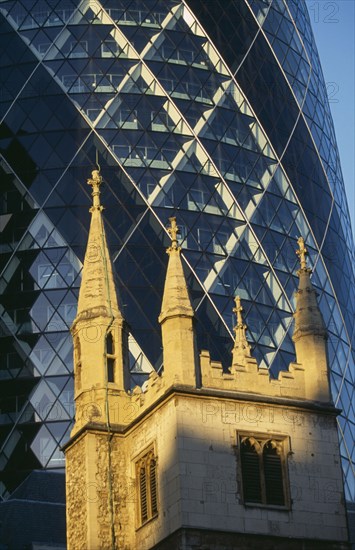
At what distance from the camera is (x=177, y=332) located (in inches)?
1270

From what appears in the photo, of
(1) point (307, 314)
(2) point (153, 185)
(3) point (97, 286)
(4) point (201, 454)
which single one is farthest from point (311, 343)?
(2) point (153, 185)

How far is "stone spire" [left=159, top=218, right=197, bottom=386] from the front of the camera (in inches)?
1254

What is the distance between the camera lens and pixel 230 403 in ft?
105

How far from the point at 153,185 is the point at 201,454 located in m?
19.8

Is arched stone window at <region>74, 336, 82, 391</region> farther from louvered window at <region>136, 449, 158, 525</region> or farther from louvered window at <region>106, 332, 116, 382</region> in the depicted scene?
louvered window at <region>136, 449, 158, 525</region>

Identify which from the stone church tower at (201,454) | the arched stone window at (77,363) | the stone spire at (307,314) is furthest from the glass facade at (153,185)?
the stone church tower at (201,454)

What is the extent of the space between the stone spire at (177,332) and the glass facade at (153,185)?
1287 centimetres

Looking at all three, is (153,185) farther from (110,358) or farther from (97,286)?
(110,358)

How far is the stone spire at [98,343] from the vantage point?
33.3 metres

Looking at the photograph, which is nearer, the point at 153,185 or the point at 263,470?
the point at 263,470

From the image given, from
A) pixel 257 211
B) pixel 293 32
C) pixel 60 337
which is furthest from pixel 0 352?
pixel 293 32

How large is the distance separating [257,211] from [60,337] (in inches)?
289

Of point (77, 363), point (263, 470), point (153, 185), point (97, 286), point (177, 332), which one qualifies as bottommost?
point (263, 470)

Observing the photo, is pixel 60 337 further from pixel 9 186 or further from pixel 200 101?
pixel 200 101
